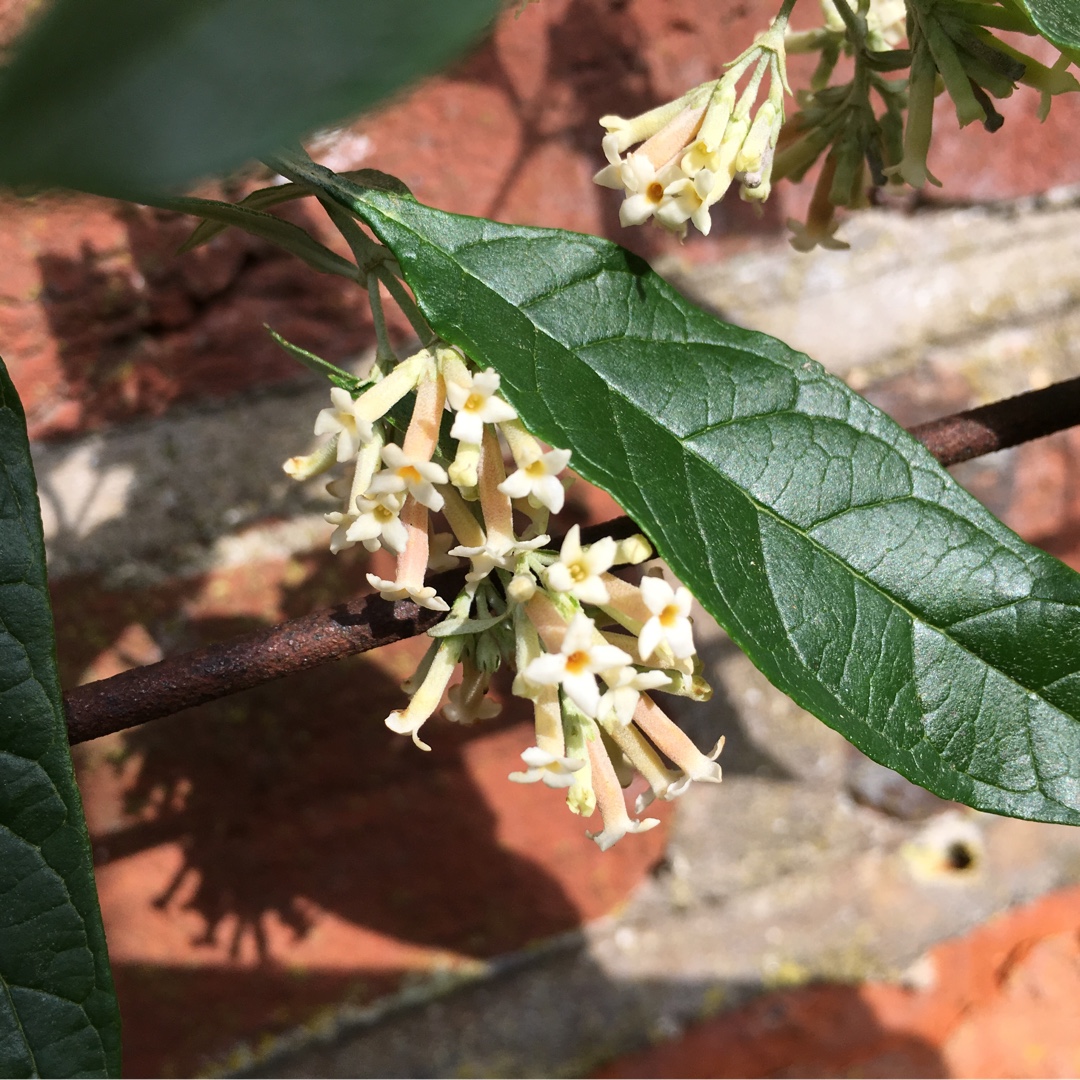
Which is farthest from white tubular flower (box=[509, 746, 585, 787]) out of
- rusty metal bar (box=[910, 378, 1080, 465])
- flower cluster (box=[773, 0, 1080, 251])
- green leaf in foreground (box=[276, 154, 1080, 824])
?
flower cluster (box=[773, 0, 1080, 251])

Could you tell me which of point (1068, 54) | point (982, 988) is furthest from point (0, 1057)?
point (982, 988)

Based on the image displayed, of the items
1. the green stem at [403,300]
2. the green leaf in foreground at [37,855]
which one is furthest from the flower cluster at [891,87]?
the green leaf in foreground at [37,855]

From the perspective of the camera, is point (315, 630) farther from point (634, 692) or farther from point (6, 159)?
point (6, 159)

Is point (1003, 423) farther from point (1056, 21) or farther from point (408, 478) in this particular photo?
point (408, 478)

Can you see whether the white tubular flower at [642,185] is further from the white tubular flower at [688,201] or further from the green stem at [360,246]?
the green stem at [360,246]

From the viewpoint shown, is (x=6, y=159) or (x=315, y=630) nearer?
(x=6, y=159)

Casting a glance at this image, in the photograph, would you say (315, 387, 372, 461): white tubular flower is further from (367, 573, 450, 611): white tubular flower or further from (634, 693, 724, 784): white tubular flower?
(634, 693, 724, 784): white tubular flower
